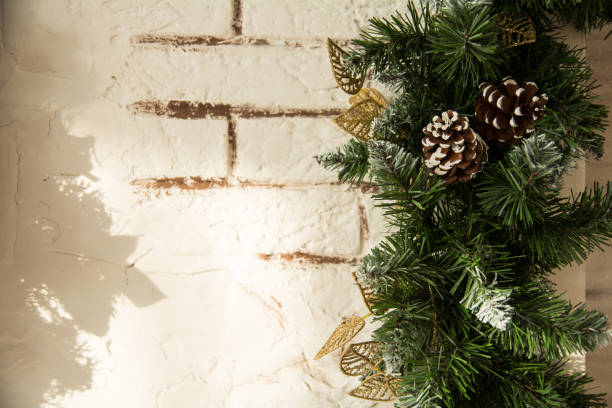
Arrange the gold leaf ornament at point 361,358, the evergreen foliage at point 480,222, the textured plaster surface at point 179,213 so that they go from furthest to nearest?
1. the textured plaster surface at point 179,213
2. the gold leaf ornament at point 361,358
3. the evergreen foliage at point 480,222

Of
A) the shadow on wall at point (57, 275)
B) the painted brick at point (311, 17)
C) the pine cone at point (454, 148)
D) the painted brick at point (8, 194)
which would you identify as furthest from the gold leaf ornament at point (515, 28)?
the painted brick at point (8, 194)

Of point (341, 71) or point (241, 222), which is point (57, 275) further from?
point (341, 71)

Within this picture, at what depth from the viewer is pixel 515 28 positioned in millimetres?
453

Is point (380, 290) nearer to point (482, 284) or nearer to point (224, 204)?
point (482, 284)

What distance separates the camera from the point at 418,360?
1.48ft

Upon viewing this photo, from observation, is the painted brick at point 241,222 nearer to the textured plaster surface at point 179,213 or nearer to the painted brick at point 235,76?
the textured plaster surface at point 179,213

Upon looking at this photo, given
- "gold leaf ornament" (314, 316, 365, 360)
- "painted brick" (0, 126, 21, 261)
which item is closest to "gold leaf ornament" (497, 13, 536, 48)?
"gold leaf ornament" (314, 316, 365, 360)

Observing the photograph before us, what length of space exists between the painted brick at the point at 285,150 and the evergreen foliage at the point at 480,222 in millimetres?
217

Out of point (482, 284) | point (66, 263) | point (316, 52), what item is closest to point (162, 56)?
point (316, 52)

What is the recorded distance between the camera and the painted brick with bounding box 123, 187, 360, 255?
72cm

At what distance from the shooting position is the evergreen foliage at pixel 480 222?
16.0 inches

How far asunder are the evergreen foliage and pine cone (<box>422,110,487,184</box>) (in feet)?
0.06

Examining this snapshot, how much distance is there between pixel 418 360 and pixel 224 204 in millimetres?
448

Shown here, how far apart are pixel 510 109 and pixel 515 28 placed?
10cm
